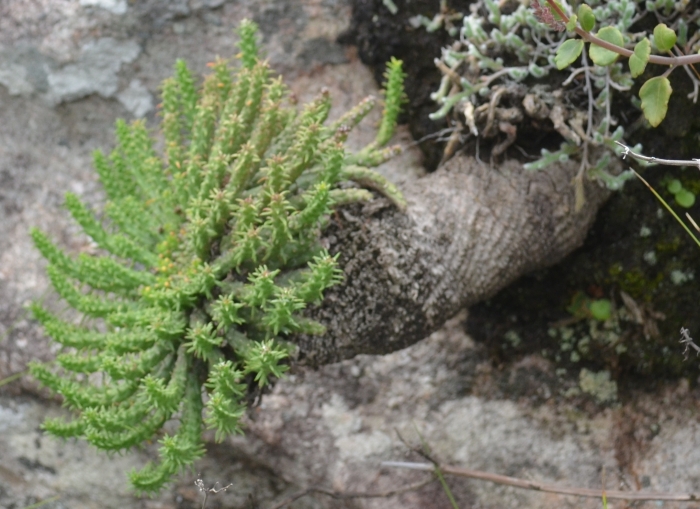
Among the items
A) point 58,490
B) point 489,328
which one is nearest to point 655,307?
point 489,328

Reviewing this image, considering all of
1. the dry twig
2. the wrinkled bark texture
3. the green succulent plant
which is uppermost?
the green succulent plant

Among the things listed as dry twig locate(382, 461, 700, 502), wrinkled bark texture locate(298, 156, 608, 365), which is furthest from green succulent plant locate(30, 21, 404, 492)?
dry twig locate(382, 461, 700, 502)

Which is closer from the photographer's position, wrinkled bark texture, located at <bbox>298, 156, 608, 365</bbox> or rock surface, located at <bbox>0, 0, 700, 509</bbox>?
wrinkled bark texture, located at <bbox>298, 156, 608, 365</bbox>

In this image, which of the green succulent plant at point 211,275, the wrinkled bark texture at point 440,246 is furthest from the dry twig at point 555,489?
the green succulent plant at point 211,275

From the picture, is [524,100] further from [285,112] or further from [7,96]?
[7,96]

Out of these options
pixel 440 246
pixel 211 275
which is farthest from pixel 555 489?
pixel 211 275

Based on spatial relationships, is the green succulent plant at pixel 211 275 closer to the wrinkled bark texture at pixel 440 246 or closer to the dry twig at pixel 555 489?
the wrinkled bark texture at pixel 440 246

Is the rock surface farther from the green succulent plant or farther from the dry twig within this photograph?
the green succulent plant
